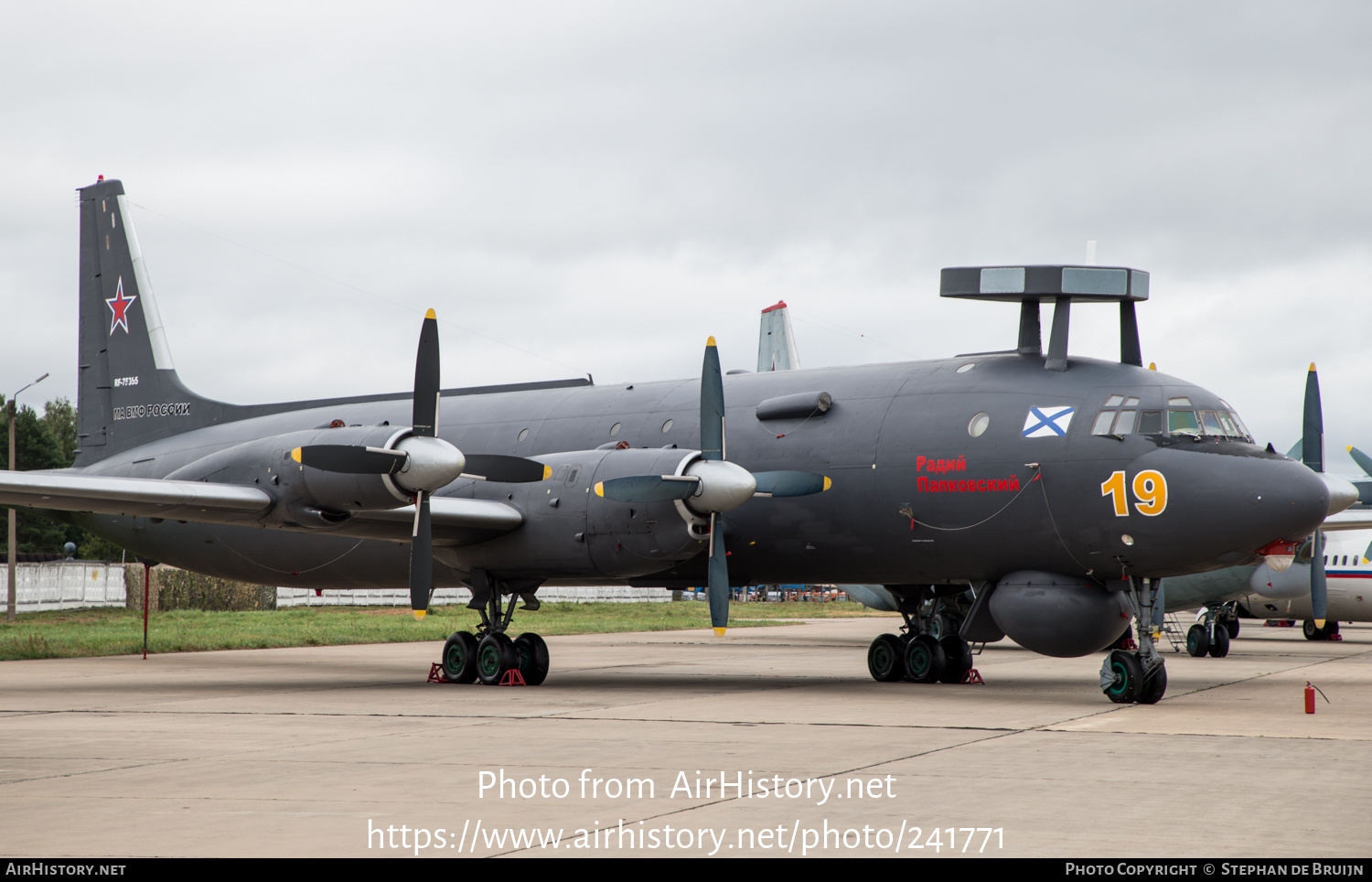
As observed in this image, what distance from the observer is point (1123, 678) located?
51.3 feet

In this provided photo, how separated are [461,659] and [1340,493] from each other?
1232 cm

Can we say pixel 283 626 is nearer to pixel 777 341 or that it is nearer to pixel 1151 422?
pixel 777 341

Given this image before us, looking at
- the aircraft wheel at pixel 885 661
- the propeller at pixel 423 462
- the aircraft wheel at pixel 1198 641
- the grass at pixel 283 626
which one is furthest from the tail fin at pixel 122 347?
the aircraft wheel at pixel 1198 641

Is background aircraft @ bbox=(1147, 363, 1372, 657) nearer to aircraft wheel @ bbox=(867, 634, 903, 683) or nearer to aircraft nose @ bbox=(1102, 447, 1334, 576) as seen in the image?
aircraft nose @ bbox=(1102, 447, 1334, 576)

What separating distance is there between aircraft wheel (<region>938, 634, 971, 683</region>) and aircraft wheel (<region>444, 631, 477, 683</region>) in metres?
6.71

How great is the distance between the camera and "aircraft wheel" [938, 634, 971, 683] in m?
19.0

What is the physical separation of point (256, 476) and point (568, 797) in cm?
1045

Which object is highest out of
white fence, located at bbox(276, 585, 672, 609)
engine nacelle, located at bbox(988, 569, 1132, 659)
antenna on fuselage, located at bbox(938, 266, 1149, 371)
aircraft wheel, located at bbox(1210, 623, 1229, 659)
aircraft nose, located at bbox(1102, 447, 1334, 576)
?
antenna on fuselage, located at bbox(938, 266, 1149, 371)

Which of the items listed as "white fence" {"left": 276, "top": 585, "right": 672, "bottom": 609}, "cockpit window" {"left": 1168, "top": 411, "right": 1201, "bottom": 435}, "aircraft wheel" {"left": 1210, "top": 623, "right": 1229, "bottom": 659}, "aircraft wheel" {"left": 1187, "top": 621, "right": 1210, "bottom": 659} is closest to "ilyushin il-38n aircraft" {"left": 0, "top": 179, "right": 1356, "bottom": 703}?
"cockpit window" {"left": 1168, "top": 411, "right": 1201, "bottom": 435}

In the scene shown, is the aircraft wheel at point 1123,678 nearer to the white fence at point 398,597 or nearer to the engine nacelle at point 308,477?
the engine nacelle at point 308,477

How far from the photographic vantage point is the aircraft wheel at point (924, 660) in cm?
1906

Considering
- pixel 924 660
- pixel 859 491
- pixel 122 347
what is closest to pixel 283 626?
pixel 122 347
